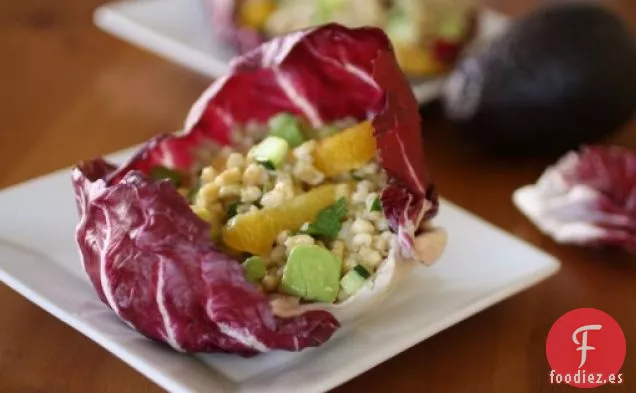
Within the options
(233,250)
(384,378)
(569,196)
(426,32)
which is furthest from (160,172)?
(426,32)

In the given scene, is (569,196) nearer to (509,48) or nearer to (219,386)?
(509,48)

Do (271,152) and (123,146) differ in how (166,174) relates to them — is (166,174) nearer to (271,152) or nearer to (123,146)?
(271,152)

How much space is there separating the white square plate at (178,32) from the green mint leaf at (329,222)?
41 cm

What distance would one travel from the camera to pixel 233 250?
2.09ft

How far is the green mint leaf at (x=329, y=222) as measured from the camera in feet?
→ 2.14

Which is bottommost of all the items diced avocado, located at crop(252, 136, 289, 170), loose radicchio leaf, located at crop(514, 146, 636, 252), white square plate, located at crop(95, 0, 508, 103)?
loose radicchio leaf, located at crop(514, 146, 636, 252)

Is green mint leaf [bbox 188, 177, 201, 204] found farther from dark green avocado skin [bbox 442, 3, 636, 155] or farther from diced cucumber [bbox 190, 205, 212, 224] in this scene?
dark green avocado skin [bbox 442, 3, 636, 155]

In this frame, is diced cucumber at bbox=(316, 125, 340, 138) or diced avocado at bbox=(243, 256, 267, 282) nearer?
diced avocado at bbox=(243, 256, 267, 282)

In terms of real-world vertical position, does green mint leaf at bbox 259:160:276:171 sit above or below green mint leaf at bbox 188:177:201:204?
above

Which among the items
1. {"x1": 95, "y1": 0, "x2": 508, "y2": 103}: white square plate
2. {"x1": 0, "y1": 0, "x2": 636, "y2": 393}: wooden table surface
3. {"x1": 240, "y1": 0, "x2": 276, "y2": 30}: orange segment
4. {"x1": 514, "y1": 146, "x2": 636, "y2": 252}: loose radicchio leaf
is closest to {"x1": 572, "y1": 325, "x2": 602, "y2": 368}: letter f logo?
{"x1": 0, "y1": 0, "x2": 636, "y2": 393}: wooden table surface

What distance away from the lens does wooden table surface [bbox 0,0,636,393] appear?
66cm

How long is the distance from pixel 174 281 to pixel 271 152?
0.14m

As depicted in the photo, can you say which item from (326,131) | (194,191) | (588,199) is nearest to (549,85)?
(588,199)

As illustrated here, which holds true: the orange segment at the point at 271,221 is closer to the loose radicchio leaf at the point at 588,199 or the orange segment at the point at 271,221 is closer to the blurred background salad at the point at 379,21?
the loose radicchio leaf at the point at 588,199
